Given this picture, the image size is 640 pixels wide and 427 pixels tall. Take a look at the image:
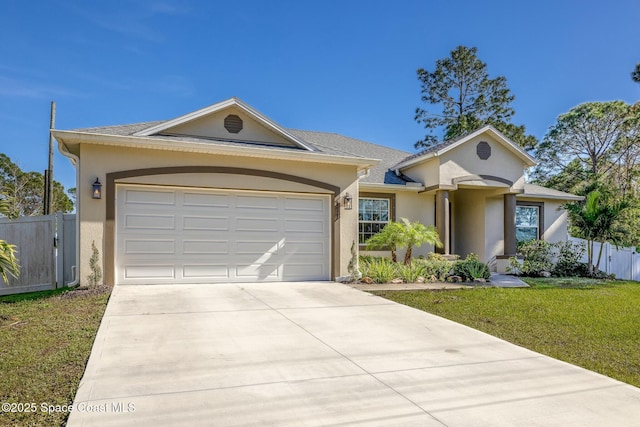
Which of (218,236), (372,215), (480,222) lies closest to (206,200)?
(218,236)

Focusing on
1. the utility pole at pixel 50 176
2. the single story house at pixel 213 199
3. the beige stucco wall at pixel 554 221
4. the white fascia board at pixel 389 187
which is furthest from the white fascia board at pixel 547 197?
the utility pole at pixel 50 176

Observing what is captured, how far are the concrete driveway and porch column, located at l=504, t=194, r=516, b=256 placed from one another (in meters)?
10.2

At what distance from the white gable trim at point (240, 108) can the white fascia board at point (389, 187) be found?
3.97 metres

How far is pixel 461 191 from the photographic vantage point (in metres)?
17.7

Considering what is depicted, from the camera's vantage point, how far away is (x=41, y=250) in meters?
10.2

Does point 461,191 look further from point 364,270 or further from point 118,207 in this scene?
point 118,207

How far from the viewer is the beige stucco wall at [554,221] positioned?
17.7 metres

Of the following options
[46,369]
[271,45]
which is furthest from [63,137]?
[271,45]

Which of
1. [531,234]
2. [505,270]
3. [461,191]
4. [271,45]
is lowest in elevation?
[505,270]

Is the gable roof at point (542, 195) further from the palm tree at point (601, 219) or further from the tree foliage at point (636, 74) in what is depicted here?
the tree foliage at point (636, 74)

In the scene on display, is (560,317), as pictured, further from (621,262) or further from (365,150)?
(365,150)

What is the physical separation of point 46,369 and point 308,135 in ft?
50.4

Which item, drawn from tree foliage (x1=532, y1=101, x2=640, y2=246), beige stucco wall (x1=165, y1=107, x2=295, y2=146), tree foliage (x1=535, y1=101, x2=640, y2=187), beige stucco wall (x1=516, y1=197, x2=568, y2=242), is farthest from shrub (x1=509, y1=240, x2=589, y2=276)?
tree foliage (x1=535, y1=101, x2=640, y2=187)

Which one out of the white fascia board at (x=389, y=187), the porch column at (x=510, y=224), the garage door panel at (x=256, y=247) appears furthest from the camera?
the porch column at (x=510, y=224)
